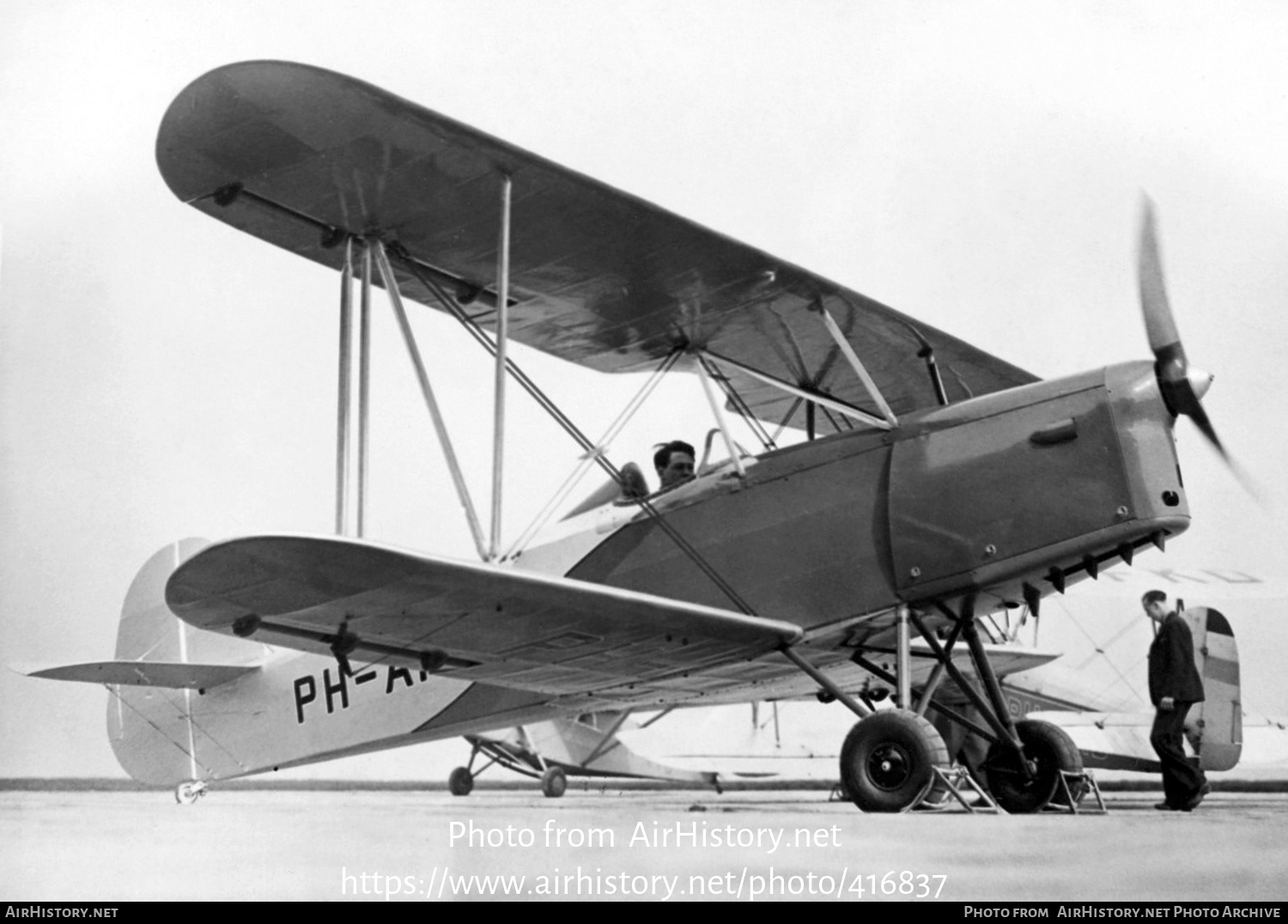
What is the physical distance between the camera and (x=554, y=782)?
13172 mm

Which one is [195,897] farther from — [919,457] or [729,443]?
[919,457]

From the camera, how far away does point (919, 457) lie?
19.1 ft

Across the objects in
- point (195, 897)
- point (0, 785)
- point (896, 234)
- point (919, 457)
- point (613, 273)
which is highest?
point (896, 234)

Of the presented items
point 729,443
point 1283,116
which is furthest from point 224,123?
point 1283,116

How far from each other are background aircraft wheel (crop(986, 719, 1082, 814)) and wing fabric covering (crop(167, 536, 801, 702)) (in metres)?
1.13


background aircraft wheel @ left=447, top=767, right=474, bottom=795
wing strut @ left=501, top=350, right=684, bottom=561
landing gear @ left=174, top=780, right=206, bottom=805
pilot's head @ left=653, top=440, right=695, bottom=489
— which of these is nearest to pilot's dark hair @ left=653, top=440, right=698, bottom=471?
pilot's head @ left=653, top=440, right=695, bottom=489

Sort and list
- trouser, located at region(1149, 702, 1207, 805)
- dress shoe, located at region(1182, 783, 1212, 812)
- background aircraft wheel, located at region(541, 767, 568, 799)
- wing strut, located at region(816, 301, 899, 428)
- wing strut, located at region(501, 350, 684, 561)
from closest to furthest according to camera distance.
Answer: wing strut, located at region(816, 301, 899, 428) < wing strut, located at region(501, 350, 684, 561) < trouser, located at region(1149, 702, 1207, 805) < dress shoe, located at region(1182, 783, 1212, 812) < background aircraft wheel, located at region(541, 767, 568, 799)

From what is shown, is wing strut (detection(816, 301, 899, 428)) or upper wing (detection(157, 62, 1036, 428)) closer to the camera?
upper wing (detection(157, 62, 1036, 428))

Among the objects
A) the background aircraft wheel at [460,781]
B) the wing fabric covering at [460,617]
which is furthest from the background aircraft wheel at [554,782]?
the wing fabric covering at [460,617]

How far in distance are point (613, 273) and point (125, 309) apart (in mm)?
3515

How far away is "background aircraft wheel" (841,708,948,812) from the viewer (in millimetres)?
5047

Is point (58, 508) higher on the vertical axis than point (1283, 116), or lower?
lower

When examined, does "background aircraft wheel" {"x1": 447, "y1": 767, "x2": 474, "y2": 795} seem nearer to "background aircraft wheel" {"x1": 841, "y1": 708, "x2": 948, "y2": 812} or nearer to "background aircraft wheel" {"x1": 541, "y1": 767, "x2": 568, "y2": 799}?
"background aircraft wheel" {"x1": 541, "y1": 767, "x2": 568, "y2": 799}

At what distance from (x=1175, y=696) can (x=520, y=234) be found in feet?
13.6
